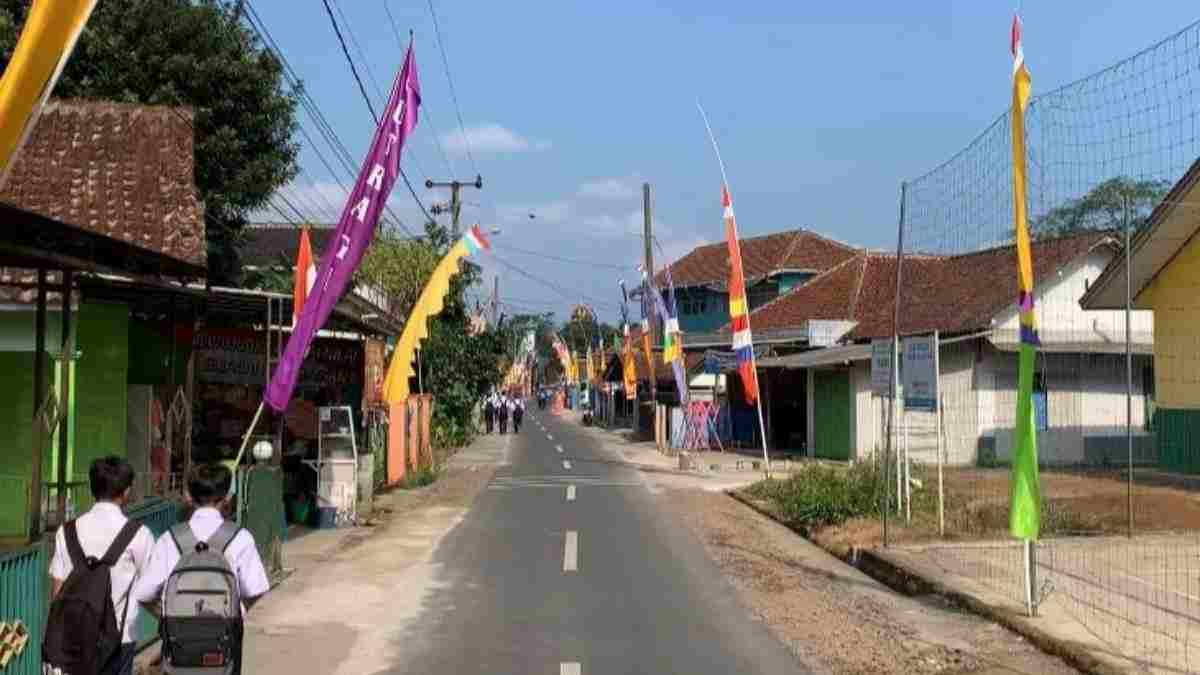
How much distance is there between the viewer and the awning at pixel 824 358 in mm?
29675

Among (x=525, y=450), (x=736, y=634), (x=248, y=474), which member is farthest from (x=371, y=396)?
(x=525, y=450)

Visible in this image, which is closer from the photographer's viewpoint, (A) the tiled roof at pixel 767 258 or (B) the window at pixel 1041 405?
(B) the window at pixel 1041 405

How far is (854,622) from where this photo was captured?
10.4 metres

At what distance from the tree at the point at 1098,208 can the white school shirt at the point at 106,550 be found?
891 cm

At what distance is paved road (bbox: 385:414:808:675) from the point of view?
878cm

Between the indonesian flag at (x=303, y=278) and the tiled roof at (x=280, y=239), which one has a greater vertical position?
the tiled roof at (x=280, y=239)

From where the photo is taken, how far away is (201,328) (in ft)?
58.2

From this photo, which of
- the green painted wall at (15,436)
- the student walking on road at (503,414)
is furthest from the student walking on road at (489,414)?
the green painted wall at (15,436)

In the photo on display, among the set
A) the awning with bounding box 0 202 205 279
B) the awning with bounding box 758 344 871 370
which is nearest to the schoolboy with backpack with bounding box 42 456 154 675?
the awning with bounding box 0 202 205 279

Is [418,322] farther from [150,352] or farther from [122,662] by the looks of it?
[122,662]

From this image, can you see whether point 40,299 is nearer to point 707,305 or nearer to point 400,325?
point 400,325

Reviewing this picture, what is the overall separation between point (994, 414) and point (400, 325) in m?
14.8

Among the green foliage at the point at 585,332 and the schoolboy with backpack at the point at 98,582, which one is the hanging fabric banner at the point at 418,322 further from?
the green foliage at the point at 585,332

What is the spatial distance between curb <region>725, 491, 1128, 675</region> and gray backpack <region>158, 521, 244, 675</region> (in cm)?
591
